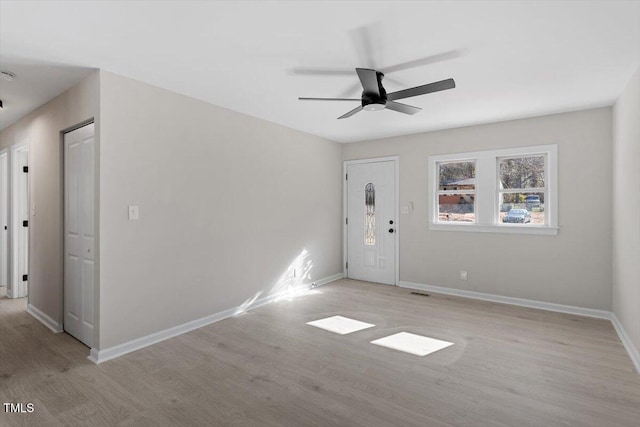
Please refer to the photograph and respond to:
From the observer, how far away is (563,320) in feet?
12.6

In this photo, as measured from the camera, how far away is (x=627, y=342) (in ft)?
10.0

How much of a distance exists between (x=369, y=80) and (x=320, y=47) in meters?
0.47

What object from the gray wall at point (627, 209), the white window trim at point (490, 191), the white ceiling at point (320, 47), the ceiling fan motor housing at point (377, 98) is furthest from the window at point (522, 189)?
the ceiling fan motor housing at point (377, 98)

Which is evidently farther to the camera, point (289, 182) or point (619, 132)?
point (289, 182)

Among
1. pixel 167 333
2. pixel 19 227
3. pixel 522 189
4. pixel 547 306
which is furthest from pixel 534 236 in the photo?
pixel 19 227

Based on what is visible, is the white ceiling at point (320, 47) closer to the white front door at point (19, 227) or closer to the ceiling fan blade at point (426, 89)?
the ceiling fan blade at point (426, 89)

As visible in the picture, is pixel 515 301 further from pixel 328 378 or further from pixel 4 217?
pixel 4 217

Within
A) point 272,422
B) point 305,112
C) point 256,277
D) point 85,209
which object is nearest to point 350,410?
point 272,422

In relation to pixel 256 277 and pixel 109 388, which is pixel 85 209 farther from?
pixel 256 277

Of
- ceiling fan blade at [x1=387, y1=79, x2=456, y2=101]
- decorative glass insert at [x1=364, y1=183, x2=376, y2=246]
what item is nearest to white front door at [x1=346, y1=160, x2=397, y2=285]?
decorative glass insert at [x1=364, y1=183, x2=376, y2=246]

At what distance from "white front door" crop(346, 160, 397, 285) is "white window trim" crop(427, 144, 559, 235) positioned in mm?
666

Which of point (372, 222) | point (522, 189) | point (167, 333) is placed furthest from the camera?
point (372, 222)

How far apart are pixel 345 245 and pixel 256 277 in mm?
2206

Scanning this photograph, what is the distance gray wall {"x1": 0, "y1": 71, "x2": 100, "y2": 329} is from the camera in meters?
Answer: 3.21
